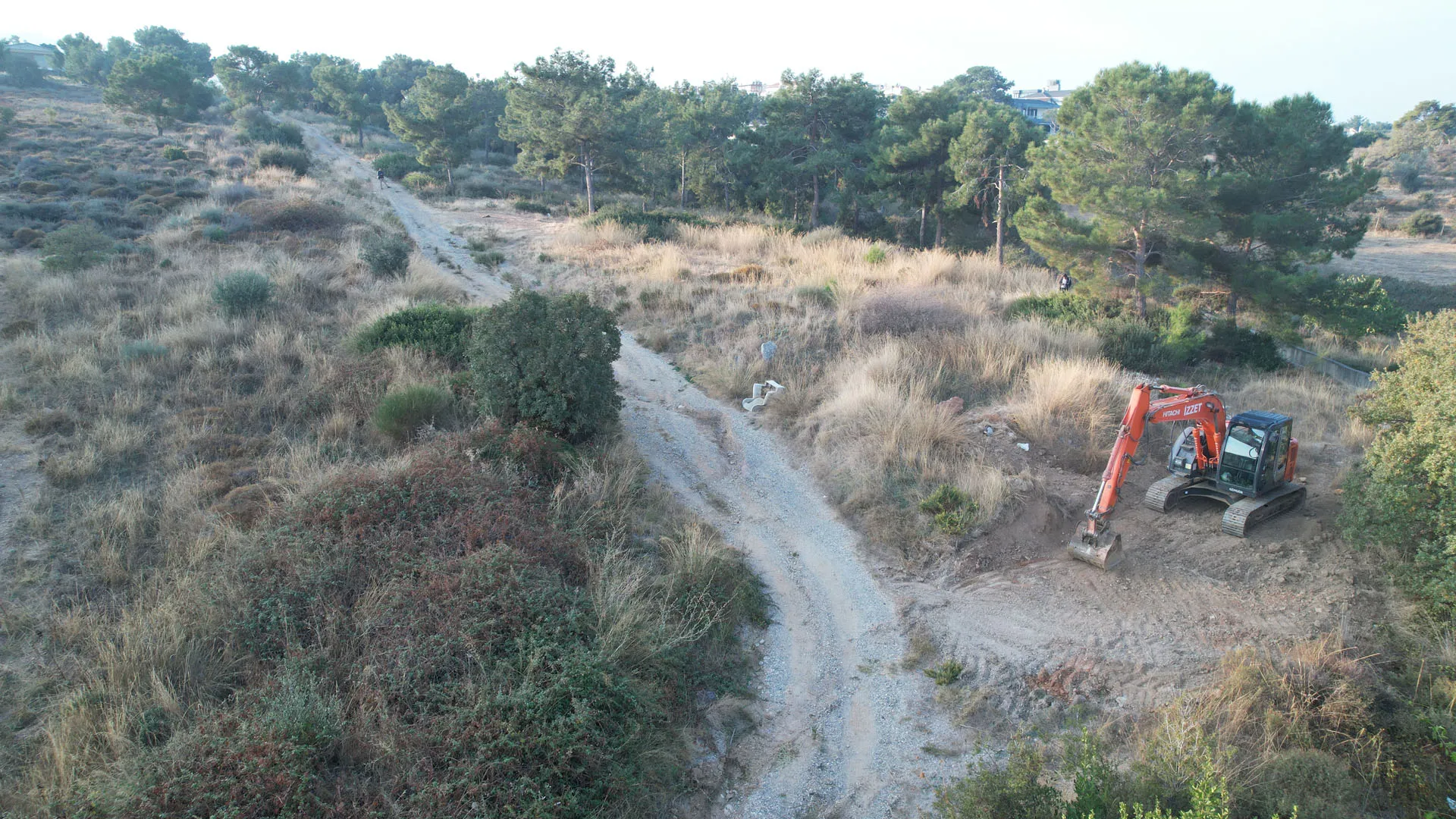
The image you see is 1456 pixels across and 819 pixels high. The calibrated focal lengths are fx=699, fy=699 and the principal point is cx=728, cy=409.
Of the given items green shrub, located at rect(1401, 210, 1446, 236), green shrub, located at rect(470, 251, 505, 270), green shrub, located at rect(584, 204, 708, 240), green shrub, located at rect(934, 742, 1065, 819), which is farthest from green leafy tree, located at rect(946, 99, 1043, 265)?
green shrub, located at rect(1401, 210, 1446, 236)

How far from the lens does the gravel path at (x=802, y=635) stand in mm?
5465

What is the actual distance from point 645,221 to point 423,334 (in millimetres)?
16814

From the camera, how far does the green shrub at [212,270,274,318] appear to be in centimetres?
1323

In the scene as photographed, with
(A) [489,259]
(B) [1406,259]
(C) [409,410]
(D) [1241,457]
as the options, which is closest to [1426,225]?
(B) [1406,259]

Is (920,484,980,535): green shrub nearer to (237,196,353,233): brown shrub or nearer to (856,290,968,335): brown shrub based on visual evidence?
(856,290,968,335): brown shrub

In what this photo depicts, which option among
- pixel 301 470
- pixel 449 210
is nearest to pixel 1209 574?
pixel 301 470

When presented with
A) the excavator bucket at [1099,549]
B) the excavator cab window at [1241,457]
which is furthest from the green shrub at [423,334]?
the excavator cab window at [1241,457]

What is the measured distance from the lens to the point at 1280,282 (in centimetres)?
1688

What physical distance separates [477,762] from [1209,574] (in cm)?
823

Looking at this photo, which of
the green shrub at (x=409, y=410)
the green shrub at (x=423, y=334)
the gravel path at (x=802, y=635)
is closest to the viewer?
the gravel path at (x=802, y=635)

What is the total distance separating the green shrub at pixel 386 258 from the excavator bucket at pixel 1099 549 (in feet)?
51.9

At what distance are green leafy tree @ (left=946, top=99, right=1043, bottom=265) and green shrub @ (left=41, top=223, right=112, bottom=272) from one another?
25747 mm

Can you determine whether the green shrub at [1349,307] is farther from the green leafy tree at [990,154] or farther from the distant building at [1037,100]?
the distant building at [1037,100]

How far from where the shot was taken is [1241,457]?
8.92m
